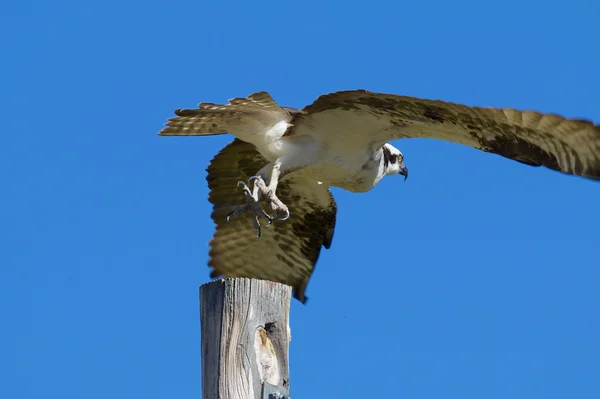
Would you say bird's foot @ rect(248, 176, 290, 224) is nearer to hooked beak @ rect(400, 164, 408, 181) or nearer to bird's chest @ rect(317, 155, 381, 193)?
bird's chest @ rect(317, 155, 381, 193)

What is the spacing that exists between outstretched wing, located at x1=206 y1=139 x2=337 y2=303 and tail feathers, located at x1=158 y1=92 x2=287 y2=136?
658 mm

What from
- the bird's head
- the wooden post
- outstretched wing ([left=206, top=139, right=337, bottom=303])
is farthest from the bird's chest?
the wooden post

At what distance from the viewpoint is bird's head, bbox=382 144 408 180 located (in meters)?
7.11

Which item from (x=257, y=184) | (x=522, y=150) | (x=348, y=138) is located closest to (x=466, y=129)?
(x=522, y=150)

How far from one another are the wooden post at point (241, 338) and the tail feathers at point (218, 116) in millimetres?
2028

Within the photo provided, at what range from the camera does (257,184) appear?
6453mm

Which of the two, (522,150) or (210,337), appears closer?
(210,337)

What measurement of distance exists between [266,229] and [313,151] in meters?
1.12

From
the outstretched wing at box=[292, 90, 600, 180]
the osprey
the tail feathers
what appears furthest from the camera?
the tail feathers

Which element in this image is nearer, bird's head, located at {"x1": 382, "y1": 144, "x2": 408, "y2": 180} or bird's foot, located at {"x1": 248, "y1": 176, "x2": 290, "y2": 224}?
bird's foot, located at {"x1": 248, "y1": 176, "x2": 290, "y2": 224}

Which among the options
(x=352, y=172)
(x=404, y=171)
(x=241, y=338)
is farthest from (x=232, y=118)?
(x=241, y=338)

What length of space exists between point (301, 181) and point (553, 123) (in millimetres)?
2436

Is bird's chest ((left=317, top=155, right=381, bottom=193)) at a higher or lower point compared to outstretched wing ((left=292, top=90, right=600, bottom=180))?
higher

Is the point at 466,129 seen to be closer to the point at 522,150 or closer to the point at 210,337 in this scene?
the point at 522,150
